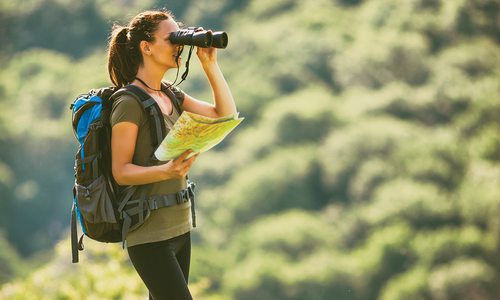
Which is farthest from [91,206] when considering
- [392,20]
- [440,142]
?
[392,20]

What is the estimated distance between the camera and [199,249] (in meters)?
36.8

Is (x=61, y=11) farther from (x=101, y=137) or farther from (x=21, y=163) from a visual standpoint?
(x=101, y=137)

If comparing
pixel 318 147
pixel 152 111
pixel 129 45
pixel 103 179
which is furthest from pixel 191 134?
pixel 318 147

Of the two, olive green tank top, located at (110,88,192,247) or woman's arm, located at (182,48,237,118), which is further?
woman's arm, located at (182,48,237,118)

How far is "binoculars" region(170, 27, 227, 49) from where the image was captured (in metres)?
2.06

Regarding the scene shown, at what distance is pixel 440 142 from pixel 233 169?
39.6ft

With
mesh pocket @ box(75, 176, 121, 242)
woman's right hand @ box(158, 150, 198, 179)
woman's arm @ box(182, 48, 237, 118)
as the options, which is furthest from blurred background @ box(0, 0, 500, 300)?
woman's right hand @ box(158, 150, 198, 179)

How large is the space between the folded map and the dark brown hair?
0.35 meters

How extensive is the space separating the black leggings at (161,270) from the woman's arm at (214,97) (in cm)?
41

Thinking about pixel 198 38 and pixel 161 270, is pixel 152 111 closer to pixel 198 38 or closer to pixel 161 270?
pixel 198 38

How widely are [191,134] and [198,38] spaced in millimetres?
307

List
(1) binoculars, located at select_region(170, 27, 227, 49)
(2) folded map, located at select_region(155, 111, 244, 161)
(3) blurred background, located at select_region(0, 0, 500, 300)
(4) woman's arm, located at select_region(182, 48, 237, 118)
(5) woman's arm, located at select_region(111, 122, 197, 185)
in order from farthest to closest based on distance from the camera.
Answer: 1. (3) blurred background, located at select_region(0, 0, 500, 300)
2. (4) woman's arm, located at select_region(182, 48, 237, 118)
3. (1) binoculars, located at select_region(170, 27, 227, 49)
4. (5) woman's arm, located at select_region(111, 122, 197, 185)
5. (2) folded map, located at select_region(155, 111, 244, 161)

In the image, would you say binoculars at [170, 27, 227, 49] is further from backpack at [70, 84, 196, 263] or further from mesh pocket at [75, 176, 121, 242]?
mesh pocket at [75, 176, 121, 242]

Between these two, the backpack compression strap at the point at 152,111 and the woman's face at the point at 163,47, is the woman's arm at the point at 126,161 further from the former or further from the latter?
the woman's face at the point at 163,47
